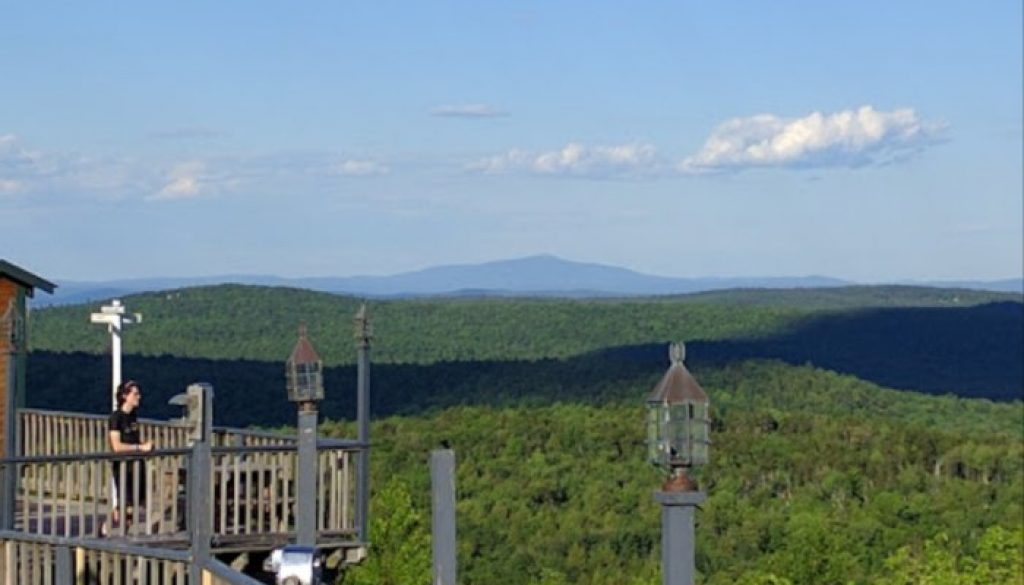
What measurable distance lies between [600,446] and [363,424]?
6339cm

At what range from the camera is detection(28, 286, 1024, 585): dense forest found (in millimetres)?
52000

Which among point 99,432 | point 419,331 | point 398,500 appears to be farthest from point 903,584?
point 419,331

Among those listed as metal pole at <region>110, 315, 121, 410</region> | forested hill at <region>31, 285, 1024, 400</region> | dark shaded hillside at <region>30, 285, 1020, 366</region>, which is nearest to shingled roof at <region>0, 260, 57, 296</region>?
metal pole at <region>110, 315, 121, 410</region>

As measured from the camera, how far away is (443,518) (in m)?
10.1

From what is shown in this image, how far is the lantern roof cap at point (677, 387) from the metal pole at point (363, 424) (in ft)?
28.2

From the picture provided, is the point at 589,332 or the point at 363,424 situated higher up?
the point at 363,424

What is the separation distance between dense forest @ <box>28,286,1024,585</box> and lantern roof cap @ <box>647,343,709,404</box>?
620 inches

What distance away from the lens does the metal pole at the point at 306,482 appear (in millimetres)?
15266

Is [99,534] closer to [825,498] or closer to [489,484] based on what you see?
[489,484]

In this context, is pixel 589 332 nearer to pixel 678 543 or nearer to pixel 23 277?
pixel 23 277

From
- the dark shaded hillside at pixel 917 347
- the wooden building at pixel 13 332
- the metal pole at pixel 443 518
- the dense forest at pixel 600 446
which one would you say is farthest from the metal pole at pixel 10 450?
the dark shaded hillside at pixel 917 347

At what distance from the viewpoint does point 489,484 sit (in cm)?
7044

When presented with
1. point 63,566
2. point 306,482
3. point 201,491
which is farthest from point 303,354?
point 201,491

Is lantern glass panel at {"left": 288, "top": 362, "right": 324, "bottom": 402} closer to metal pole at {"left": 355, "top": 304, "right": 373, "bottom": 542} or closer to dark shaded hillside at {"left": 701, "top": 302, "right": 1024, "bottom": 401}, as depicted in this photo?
metal pole at {"left": 355, "top": 304, "right": 373, "bottom": 542}
